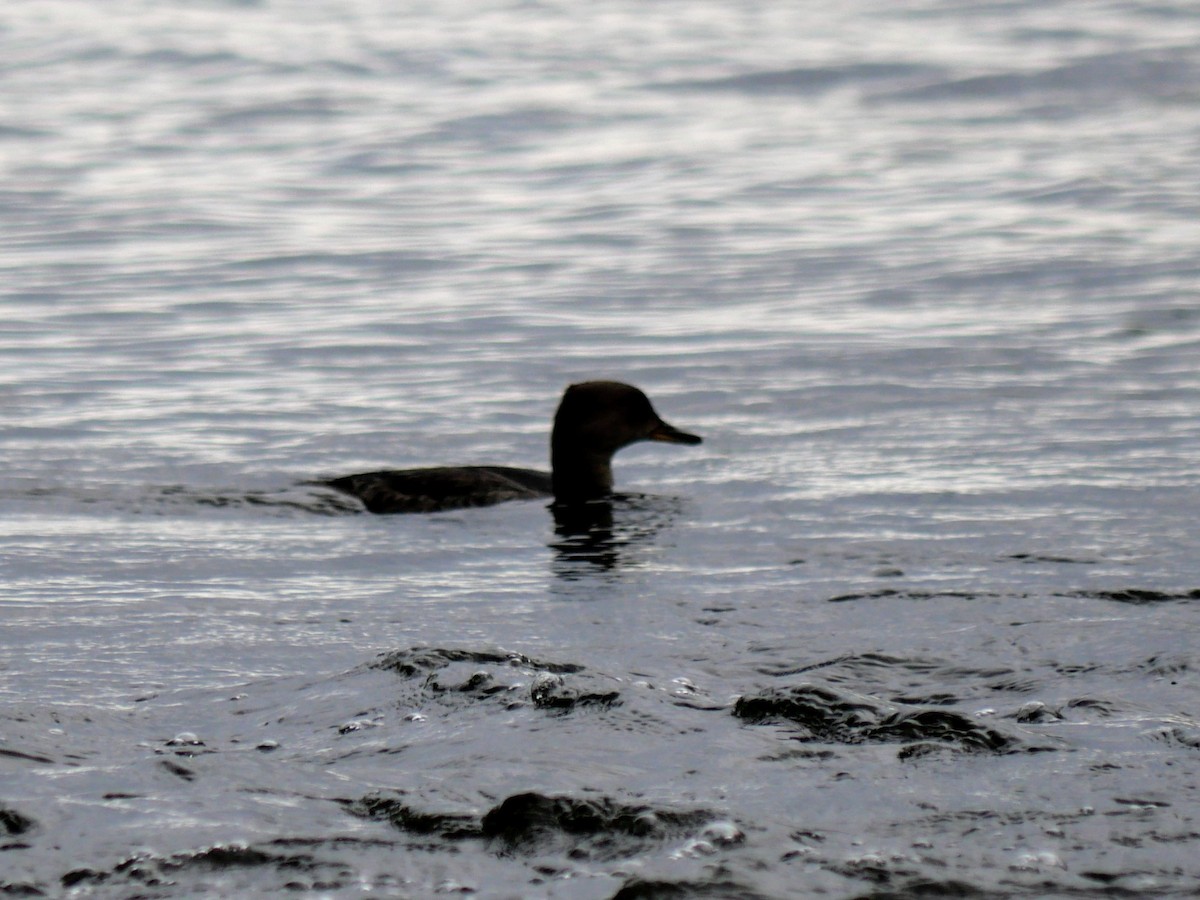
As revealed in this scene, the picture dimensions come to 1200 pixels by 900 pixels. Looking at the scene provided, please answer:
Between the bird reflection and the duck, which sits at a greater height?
the duck

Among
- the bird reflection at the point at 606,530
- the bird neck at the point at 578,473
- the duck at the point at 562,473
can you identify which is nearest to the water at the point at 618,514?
the bird reflection at the point at 606,530

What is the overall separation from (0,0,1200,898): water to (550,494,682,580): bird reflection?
0.03 meters

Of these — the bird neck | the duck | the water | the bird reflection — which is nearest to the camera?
the water

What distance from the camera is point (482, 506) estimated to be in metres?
8.48

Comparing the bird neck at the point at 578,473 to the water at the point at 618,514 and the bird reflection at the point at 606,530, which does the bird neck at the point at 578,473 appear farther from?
the water at the point at 618,514

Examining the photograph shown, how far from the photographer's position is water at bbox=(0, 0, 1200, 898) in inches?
169

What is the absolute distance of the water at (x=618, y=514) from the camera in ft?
14.1

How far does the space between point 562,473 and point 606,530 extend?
83 centimetres

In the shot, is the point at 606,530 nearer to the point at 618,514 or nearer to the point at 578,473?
the point at 618,514

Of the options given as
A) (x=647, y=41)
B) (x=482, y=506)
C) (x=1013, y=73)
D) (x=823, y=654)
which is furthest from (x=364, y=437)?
(x=647, y=41)

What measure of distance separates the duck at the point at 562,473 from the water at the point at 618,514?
6.5 inches

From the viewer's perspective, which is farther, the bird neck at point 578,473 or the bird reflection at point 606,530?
the bird neck at point 578,473

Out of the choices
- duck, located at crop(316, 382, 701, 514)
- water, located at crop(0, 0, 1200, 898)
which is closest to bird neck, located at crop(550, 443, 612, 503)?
duck, located at crop(316, 382, 701, 514)

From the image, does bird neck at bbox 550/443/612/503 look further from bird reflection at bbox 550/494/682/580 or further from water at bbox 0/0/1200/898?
water at bbox 0/0/1200/898
